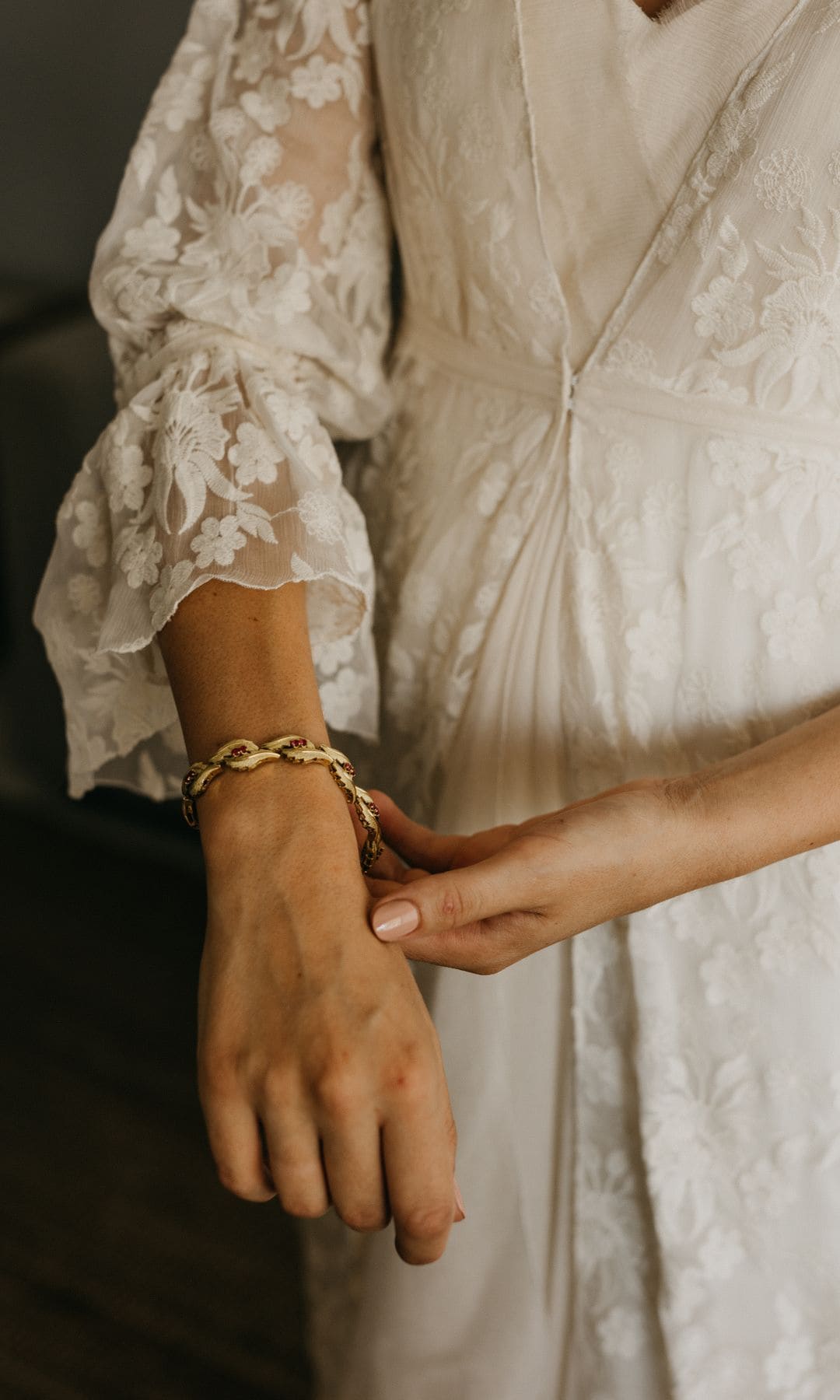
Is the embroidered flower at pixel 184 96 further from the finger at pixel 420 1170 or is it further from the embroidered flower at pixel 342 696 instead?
the finger at pixel 420 1170

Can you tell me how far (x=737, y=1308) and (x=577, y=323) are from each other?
653 millimetres


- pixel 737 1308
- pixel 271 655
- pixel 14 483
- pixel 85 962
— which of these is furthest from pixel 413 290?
pixel 85 962

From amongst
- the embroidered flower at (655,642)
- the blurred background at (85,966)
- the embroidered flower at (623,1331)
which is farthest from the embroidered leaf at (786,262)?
the blurred background at (85,966)

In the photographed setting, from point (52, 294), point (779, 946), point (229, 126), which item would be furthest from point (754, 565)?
point (52, 294)

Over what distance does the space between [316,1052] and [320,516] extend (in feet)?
Result: 1.02

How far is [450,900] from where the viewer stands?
54 cm

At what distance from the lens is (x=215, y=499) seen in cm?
65

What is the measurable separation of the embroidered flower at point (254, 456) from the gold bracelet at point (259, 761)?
166 millimetres

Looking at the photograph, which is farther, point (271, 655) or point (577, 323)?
point (577, 323)

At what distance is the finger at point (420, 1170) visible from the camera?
50 cm

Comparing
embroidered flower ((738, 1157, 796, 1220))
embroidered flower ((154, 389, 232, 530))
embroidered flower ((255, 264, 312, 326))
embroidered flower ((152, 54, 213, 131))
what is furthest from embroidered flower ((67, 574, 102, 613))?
embroidered flower ((738, 1157, 796, 1220))

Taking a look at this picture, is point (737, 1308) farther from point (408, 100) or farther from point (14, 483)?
point (14, 483)

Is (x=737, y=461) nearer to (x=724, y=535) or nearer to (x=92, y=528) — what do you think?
(x=724, y=535)

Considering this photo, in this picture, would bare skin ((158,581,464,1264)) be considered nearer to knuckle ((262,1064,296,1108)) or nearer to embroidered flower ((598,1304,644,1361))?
knuckle ((262,1064,296,1108))
